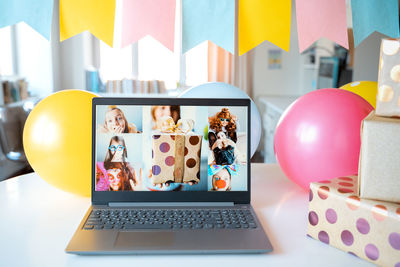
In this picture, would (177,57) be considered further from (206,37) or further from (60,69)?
(206,37)

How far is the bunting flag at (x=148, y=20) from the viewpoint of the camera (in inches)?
44.9

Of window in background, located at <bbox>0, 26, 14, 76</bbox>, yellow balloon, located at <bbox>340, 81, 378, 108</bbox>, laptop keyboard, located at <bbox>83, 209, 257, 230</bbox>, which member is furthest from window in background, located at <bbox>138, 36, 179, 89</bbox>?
laptop keyboard, located at <bbox>83, 209, 257, 230</bbox>

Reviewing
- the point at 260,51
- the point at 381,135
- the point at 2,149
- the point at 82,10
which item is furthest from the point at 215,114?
the point at 260,51

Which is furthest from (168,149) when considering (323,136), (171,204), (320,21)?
(320,21)

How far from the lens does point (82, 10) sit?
3.70ft

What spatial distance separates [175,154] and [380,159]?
469 mm

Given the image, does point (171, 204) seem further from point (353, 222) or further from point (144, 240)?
point (353, 222)

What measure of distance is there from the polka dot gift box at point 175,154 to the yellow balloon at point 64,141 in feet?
0.66

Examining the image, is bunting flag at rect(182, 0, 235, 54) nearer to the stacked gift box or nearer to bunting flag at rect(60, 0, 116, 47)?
bunting flag at rect(60, 0, 116, 47)

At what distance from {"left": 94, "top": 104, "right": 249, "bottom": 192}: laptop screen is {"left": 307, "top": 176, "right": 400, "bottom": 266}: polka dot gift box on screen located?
22 centimetres

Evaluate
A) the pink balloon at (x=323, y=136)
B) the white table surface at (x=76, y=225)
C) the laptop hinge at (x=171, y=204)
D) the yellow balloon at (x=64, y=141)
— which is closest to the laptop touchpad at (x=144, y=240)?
the white table surface at (x=76, y=225)

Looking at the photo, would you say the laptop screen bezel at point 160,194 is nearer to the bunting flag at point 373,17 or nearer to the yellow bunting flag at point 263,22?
the yellow bunting flag at point 263,22

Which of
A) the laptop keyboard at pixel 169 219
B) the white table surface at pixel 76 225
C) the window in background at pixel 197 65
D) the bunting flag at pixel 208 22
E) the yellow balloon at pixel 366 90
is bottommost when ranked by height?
the white table surface at pixel 76 225

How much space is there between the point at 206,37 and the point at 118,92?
141 inches
